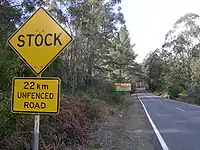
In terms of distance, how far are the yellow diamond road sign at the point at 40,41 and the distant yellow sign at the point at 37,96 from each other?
220 millimetres

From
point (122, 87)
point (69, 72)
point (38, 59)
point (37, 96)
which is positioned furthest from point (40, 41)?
point (122, 87)

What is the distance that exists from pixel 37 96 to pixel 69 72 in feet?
59.7

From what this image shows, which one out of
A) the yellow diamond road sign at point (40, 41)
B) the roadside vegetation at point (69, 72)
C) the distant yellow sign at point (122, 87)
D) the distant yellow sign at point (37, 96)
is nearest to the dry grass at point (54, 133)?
the roadside vegetation at point (69, 72)

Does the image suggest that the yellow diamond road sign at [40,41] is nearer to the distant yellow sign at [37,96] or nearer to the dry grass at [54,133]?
the distant yellow sign at [37,96]

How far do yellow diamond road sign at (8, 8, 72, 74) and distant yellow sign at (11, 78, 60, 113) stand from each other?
0.22 m

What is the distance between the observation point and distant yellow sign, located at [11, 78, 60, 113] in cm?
533

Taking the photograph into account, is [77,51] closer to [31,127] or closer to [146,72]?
[31,127]

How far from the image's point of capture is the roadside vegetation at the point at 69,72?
8340mm

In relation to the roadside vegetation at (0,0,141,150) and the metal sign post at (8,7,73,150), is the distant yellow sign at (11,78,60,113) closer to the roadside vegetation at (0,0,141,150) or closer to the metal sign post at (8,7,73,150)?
the metal sign post at (8,7,73,150)

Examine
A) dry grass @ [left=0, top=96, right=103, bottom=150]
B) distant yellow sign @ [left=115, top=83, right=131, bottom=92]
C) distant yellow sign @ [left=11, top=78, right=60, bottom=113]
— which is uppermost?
distant yellow sign @ [left=115, top=83, right=131, bottom=92]

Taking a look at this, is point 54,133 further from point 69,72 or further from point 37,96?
point 69,72

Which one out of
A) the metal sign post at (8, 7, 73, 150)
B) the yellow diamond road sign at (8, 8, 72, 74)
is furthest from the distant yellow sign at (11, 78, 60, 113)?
the yellow diamond road sign at (8, 8, 72, 74)

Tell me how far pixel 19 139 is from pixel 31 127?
699mm

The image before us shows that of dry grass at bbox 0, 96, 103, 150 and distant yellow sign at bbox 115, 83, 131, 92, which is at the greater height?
distant yellow sign at bbox 115, 83, 131, 92
